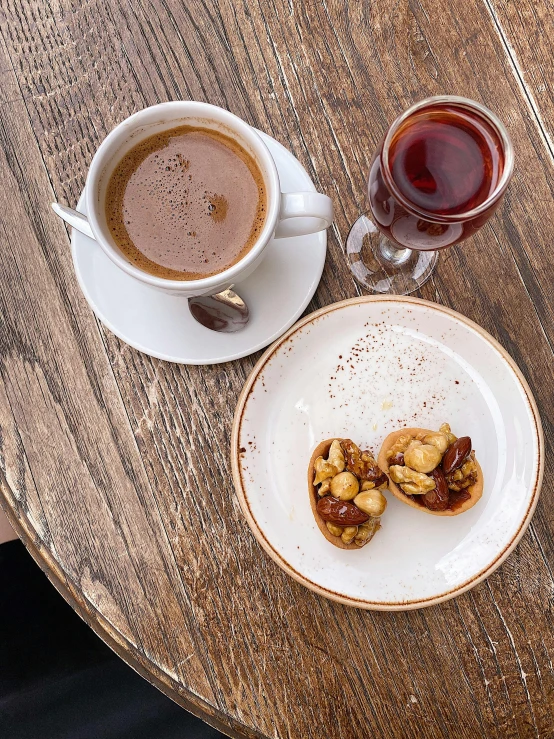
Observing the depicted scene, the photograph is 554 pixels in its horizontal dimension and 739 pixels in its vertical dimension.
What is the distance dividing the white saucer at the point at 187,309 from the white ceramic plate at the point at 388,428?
4 centimetres

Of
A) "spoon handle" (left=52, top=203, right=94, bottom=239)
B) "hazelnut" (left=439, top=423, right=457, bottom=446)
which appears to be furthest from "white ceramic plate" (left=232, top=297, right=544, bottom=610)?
"spoon handle" (left=52, top=203, right=94, bottom=239)

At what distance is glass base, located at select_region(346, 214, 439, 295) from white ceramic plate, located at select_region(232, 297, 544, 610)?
0.07 meters

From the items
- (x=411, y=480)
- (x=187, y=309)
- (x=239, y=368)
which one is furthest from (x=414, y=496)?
(x=187, y=309)

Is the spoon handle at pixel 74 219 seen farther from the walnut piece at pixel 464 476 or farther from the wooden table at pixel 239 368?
the walnut piece at pixel 464 476

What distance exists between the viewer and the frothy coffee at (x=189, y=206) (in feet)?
2.96

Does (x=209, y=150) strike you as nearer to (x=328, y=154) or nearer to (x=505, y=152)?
(x=328, y=154)

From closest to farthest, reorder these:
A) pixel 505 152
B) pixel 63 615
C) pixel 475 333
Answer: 1. pixel 505 152
2. pixel 475 333
3. pixel 63 615

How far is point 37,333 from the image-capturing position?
1.03 m

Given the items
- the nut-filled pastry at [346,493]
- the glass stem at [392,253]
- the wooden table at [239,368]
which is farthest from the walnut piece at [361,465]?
the glass stem at [392,253]

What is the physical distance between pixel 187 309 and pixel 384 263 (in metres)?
0.35

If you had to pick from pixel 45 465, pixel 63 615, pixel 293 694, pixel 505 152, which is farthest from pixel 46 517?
pixel 505 152

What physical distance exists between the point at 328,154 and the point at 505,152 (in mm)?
326

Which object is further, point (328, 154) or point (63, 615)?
point (63, 615)

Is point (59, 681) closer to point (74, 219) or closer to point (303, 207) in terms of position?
point (74, 219)
